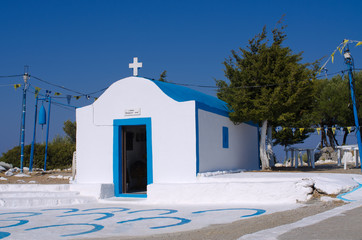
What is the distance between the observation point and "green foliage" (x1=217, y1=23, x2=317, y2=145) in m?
13.4

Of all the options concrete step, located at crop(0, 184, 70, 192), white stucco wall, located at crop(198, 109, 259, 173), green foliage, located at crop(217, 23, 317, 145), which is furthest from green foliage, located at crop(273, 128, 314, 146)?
concrete step, located at crop(0, 184, 70, 192)

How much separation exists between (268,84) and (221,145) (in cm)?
299

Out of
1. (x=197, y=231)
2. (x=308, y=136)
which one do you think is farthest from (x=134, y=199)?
(x=308, y=136)

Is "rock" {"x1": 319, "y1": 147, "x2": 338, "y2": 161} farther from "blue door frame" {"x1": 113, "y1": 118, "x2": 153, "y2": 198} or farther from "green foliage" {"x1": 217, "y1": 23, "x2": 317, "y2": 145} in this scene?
"blue door frame" {"x1": 113, "y1": 118, "x2": 153, "y2": 198}

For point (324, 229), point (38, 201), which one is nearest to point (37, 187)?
point (38, 201)

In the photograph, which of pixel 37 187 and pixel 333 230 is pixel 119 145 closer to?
pixel 37 187

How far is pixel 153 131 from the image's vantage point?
11711 mm

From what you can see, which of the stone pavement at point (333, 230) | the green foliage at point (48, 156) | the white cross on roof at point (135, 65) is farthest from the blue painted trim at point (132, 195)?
the green foliage at point (48, 156)

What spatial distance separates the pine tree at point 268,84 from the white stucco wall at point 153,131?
320cm

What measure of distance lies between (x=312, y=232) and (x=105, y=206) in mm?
6509

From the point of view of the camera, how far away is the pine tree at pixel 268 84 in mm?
13445

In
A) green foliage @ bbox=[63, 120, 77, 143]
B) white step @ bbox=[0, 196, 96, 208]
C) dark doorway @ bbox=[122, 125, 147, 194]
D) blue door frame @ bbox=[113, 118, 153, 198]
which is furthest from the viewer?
green foliage @ bbox=[63, 120, 77, 143]

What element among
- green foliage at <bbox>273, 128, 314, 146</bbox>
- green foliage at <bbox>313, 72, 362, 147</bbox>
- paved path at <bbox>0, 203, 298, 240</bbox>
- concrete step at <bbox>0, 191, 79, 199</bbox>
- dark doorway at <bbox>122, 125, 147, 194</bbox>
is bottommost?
paved path at <bbox>0, 203, 298, 240</bbox>

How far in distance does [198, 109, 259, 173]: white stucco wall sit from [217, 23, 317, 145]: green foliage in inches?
38.5
